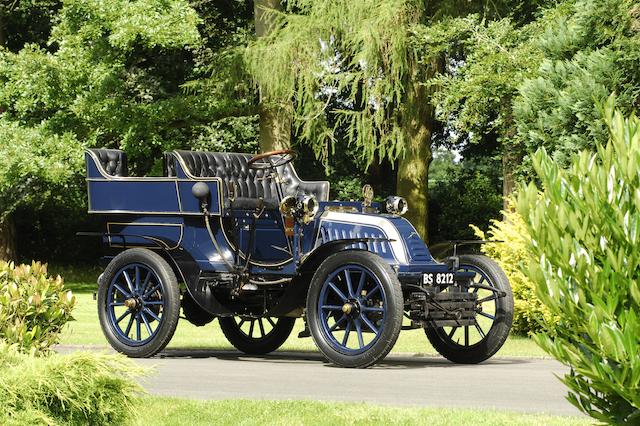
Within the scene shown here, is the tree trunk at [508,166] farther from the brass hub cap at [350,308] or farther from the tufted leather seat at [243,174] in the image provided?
the brass hub cap at [350,308]

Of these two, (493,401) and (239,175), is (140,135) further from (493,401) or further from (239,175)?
(493,401)

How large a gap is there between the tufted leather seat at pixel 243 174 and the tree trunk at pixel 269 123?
11168 millimetres

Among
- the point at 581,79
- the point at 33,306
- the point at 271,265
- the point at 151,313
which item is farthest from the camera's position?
the point at 581,79

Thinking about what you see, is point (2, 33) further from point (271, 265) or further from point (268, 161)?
point (271, 265)

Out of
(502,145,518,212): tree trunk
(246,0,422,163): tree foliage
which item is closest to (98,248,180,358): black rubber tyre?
(502,145,518,212): tree trunk

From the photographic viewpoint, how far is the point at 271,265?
12.7 metres

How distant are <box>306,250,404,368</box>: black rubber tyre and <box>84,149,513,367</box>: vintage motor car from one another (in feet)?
0.04

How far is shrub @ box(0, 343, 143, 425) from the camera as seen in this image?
631 cm

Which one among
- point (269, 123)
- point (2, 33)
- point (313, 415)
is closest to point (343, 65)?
point (269, 123)

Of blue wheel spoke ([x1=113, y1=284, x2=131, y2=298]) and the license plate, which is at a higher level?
the license plate

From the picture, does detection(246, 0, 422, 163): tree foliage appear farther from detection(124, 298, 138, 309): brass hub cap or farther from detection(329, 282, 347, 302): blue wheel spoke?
detection(329, 282, 347, 302): blue wheel spoke

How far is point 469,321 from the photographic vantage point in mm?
11852

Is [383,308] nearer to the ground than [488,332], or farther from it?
farther from it

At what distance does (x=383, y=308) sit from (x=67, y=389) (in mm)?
5060
